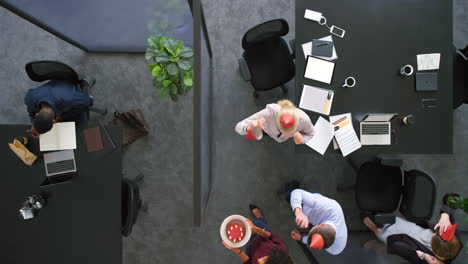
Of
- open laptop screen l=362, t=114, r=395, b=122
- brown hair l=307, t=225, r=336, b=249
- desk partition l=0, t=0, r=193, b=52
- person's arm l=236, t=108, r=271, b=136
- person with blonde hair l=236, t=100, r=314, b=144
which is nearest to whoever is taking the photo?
person with blonde hair l=236, t=100, r=314, b=144

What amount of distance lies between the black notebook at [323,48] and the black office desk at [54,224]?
204cm

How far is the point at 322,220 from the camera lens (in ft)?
6.59

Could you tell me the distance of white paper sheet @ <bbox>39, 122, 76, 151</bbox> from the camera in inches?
71.0

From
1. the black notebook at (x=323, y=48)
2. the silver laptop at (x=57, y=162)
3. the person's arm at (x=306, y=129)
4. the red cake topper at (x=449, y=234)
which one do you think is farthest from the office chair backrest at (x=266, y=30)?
the red cake topper at (x=449, y=234)

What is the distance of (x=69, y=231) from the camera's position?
186cm

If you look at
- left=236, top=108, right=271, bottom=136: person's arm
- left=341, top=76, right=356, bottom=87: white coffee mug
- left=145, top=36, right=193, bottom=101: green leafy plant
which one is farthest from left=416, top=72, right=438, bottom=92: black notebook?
left=145, top=36, right=193, bottom=101: green leafy plant

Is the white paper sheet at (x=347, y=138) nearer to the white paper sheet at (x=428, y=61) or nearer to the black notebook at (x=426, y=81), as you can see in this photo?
the black notebook at (x=426, y=81)

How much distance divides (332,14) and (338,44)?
0.25 meters

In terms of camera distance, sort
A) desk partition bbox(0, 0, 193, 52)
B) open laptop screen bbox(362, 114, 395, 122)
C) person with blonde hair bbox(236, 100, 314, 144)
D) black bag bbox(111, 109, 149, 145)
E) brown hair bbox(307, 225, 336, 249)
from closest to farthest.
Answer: person with blonde hair bbox(236, 100, 314, 144), brown hair bbox(307, 225, 336, 249), open laptop screen bbox(362, 114, 395, 122), desk partition bbox(0, 0, 193, 52), black bag bbox(111, 109, 149, 145)

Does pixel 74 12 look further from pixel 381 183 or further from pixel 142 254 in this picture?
pixel 381 183

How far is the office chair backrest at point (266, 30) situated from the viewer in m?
2.01

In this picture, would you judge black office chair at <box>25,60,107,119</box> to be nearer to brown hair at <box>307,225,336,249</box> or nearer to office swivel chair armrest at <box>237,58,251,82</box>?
office swivel chair armrest at <box>237,58,251,82</box>

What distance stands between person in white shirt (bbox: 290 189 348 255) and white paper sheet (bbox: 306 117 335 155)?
0.41 meters

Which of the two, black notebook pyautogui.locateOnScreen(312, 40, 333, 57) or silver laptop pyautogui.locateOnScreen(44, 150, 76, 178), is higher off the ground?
black notebook pyautogui.locateOnScreen(312, 40, 333, 57)
